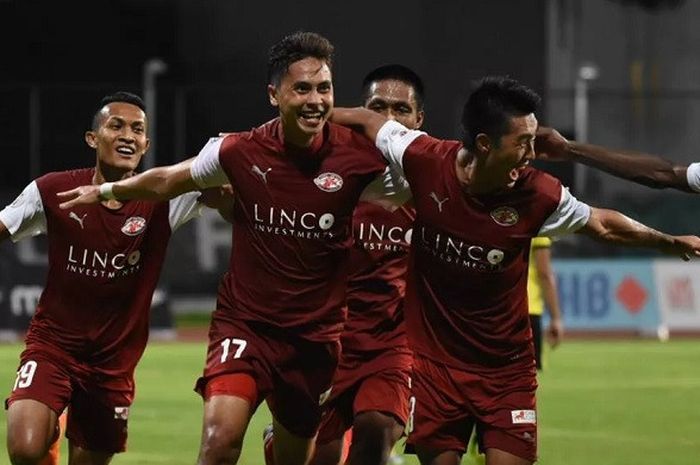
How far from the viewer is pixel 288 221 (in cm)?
809

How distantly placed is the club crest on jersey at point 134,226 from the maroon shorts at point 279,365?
898 mm

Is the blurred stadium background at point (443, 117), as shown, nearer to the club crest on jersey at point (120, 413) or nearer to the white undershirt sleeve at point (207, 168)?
the club crest on jersey at point (120, 413)

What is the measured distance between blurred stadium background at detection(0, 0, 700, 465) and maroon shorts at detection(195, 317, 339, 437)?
Result: 12.3ft

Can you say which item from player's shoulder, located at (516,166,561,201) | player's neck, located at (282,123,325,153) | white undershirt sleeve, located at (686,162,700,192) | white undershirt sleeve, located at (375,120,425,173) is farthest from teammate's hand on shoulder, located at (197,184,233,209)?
white undershirt sleeve, located at (686,162,700,192)

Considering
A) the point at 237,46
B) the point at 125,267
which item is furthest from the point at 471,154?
the point at 237,46

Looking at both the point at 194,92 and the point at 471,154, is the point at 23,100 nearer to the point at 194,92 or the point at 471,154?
the point at 194,92

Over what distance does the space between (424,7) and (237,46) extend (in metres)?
6.10

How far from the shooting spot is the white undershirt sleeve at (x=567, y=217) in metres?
7.88

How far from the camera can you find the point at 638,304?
86.1ft

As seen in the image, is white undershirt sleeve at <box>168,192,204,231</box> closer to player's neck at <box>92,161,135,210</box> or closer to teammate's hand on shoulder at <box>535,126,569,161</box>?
player's neck at <box>92,161,135,210</box>

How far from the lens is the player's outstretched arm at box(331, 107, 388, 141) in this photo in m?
8.41

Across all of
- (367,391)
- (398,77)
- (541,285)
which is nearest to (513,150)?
(398,77)

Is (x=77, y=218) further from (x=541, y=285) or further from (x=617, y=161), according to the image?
(x=541, y=285)

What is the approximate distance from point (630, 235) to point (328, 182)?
1.51 m
